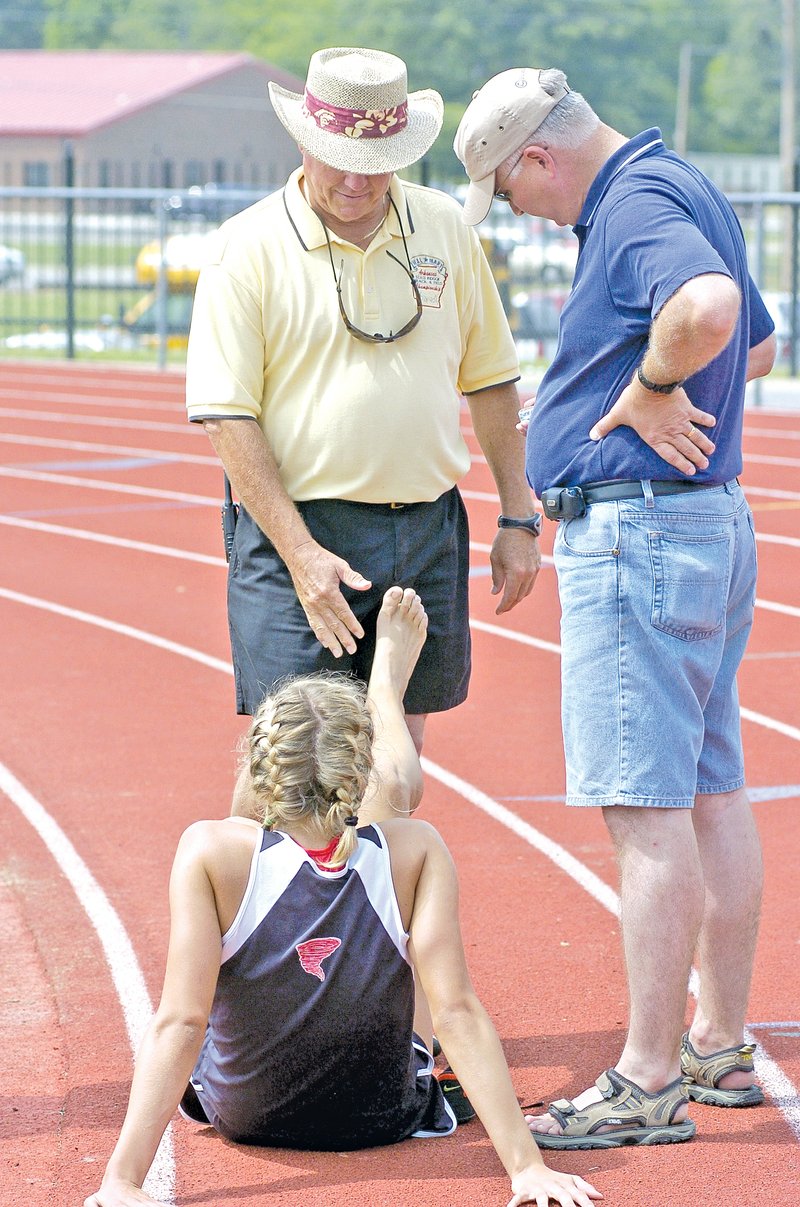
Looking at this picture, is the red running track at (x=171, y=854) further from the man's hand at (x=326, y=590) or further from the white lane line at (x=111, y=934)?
the man's hand at (x=326, y=590)

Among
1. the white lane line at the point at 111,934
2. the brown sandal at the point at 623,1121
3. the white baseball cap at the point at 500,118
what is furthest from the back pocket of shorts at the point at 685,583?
the white lane line at the point at 111,934

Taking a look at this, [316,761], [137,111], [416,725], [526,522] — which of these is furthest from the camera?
[137,111]

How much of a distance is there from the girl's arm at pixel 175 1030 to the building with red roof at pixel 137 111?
182ft

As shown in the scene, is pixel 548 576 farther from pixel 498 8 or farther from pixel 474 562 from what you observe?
pixel 498 8

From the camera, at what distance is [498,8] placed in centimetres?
7550

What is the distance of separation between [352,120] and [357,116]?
0.06ft

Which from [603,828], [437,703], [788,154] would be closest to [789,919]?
[603,828]

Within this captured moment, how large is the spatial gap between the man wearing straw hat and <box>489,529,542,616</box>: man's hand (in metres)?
0.25

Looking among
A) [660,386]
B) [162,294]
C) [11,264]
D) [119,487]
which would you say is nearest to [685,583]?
[660,386]

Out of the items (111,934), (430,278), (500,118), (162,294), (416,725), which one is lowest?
(111,934)

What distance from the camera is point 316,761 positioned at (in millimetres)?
3100

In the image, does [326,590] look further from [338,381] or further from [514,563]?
[514,563]

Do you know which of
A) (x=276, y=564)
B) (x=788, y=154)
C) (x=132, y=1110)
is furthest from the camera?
(x=788, y=154)

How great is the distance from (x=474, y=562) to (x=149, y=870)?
4868 mm
